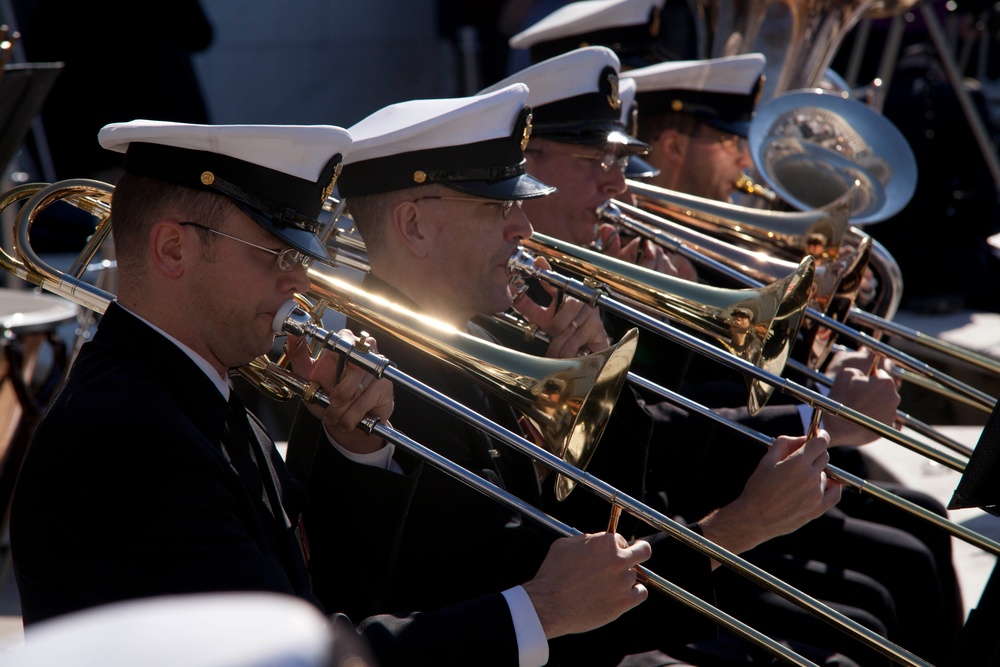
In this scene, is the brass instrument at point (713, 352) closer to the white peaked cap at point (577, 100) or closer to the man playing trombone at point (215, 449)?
the white peaked cap at point (577, 100)

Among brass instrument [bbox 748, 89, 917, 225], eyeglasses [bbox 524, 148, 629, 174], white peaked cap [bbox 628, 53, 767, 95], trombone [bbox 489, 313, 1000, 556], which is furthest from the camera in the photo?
brass instrument [bbox 748, 89, 917, 225]

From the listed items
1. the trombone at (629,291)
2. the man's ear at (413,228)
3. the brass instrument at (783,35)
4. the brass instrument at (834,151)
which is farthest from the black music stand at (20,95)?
the brass instrument at (783,35)

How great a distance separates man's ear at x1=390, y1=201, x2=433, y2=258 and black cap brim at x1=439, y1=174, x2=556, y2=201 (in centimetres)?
10

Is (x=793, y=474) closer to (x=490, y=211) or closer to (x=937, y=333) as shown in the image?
(x=490, y=211)

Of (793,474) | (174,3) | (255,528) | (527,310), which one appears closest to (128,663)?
(255,528)

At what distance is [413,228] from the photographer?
273 centimetres

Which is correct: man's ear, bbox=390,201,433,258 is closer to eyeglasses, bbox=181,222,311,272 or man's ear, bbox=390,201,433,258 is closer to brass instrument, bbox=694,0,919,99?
eyeglasses, bbox=181,222,311,272

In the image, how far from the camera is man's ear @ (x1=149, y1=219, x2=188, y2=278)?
2004mm

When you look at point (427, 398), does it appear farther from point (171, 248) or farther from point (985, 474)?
point (985, 474)

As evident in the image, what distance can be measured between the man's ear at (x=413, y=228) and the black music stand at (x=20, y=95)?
126 cm

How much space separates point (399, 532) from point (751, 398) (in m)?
1.17

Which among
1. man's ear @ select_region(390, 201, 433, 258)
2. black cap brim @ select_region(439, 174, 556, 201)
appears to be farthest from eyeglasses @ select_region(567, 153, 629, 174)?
man's ear @ select_region(390, 201, 433, 258)

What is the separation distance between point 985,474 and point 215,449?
147cm

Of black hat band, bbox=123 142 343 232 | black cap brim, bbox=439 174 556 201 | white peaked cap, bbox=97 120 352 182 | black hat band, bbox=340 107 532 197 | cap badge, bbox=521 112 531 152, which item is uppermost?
white peaked cap, bbox=97 120 352 182
